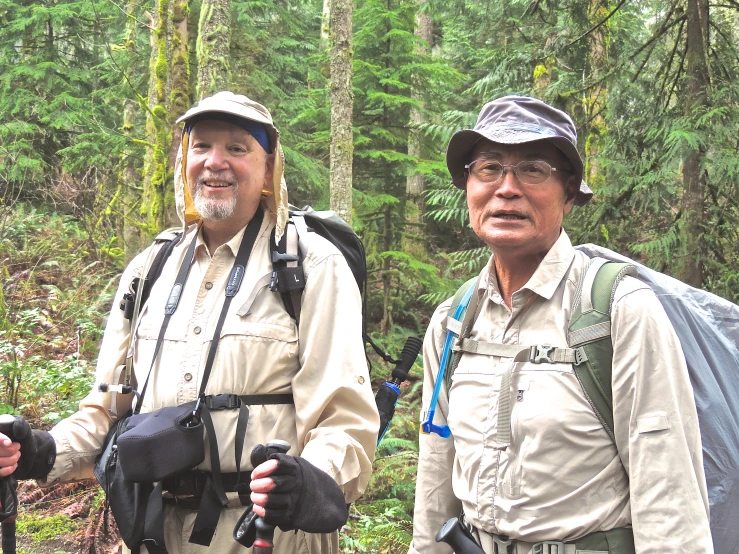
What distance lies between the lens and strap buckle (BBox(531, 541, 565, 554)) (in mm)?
2016

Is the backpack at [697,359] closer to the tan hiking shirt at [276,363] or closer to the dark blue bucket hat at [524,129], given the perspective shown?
the dark blue bucket hat at [524,129]

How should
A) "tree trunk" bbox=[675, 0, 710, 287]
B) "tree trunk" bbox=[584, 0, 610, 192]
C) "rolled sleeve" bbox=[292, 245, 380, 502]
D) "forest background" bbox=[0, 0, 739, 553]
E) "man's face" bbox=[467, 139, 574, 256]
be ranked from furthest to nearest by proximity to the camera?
"tree trunk" bbox=[584, 0, 610, 192], "forest background" bbox=[0, 0, 739, 553], "tree trunk" bbox=[675, 0, 710, 287], "rolled sleeve" bbox=[292, 245, 380, 502], "man's face" bbox=[467, 139, 574, 256]

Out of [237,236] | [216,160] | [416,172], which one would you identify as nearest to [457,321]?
[237,236]

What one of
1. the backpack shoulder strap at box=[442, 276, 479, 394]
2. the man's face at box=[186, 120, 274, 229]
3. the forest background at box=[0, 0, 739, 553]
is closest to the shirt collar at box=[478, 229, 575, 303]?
the backpack shoulder strap at box=[442, 276, 479, 394]

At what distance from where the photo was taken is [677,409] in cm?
194

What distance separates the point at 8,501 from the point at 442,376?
6.49 ft

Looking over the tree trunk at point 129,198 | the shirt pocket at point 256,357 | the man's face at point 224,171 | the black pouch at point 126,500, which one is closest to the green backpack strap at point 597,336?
the shirt pocket at point 256,357

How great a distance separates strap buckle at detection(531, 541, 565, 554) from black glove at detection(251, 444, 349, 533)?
0.72m

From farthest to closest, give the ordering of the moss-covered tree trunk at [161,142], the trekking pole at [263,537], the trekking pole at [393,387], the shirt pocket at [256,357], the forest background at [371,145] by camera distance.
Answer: the moss-covered tree trunk at [161,142]
the forest background at [371,145]
the trekking pole at [393,387]
the shirt pocket at [256,357]
the trekking pole at [263,537]

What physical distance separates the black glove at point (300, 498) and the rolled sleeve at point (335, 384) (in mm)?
205

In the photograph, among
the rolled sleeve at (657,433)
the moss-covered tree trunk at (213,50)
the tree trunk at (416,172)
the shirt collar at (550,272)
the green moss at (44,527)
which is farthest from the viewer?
the tree trunk at (416,172)

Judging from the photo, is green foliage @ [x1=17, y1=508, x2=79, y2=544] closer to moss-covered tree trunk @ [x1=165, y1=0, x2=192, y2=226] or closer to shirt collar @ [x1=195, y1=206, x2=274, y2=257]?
moss-covered tree trunk @ [x1=165, y1=0, x2=192, y2=226]

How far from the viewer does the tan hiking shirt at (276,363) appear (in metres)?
2.66

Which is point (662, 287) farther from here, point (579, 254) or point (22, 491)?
point (22, 491)
